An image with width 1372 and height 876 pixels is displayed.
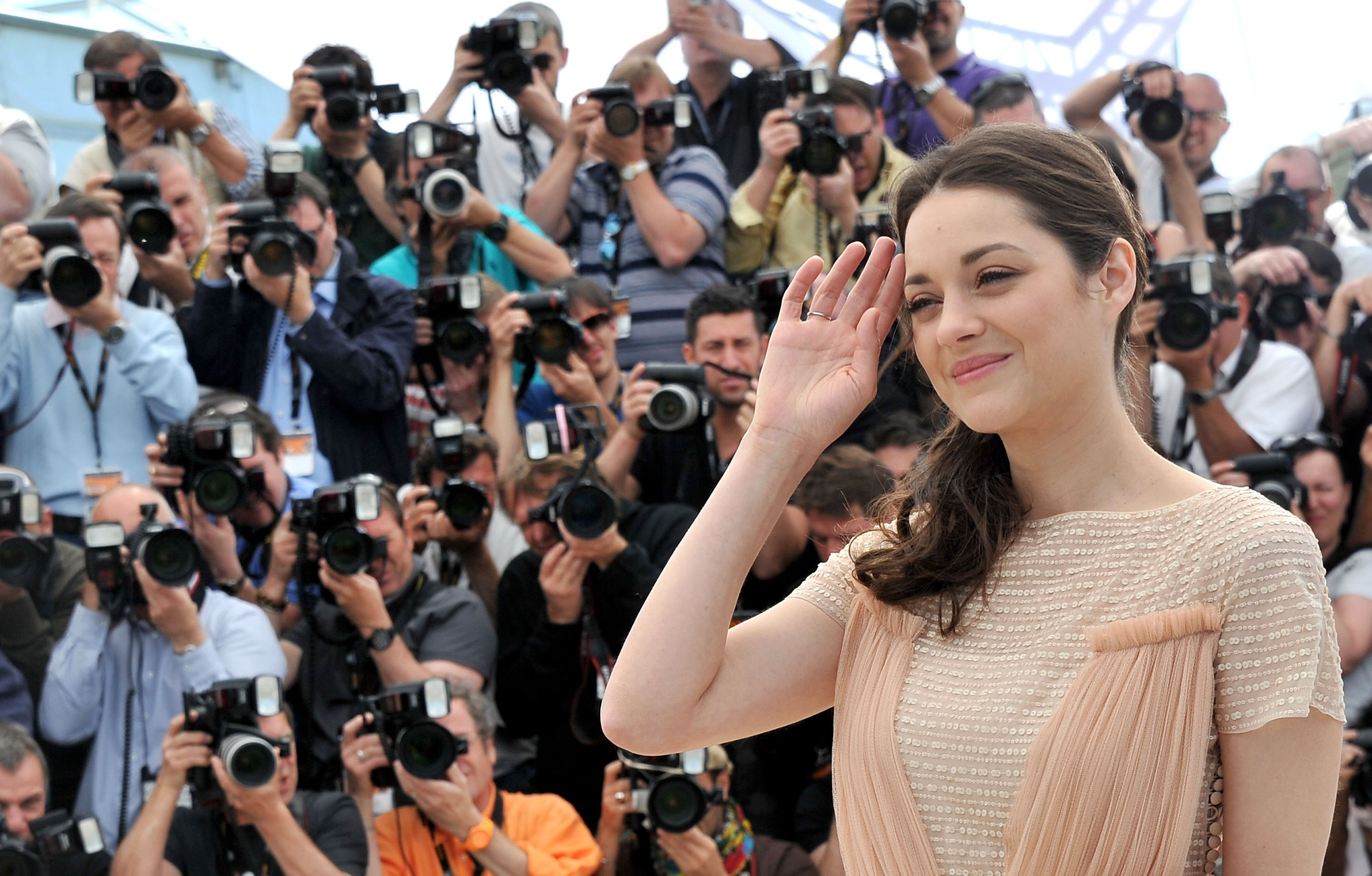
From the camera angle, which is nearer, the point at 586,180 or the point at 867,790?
the point at 867,790

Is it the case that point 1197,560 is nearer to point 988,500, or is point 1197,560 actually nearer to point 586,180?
point 988,500

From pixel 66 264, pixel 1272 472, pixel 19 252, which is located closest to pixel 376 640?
pixel 66 264

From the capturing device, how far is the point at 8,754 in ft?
12.2

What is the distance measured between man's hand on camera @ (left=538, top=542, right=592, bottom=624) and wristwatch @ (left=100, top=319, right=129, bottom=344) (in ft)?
4.49

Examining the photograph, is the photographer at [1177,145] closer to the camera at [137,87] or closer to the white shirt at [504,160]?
the white shirt at [504,160]

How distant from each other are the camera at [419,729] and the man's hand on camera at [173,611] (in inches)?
21.6

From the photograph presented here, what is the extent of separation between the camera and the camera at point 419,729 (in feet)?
12.3

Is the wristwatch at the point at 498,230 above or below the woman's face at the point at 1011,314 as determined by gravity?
above

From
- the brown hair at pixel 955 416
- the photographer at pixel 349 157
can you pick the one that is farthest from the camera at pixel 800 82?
the brown hair at pixel 955 416

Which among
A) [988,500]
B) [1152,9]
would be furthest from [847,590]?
[1152,9]

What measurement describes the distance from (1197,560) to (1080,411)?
0.19 m

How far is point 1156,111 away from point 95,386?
3468 mm

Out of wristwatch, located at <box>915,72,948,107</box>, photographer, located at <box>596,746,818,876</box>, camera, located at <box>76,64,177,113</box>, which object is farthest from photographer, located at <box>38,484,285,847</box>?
wristwatch, located at <box>915,72,948,107</box>

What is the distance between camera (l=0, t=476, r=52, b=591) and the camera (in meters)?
3.98
